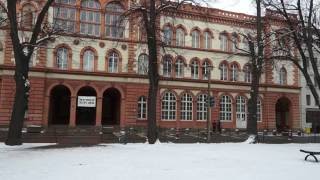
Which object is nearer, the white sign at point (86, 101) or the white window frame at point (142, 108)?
the white sign at point (86, 101)

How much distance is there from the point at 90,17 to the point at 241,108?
19.4 m

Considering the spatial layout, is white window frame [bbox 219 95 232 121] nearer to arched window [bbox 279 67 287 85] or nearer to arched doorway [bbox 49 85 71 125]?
arched window [bbox 279 67 287 85]

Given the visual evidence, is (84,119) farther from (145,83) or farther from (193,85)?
(193,85)

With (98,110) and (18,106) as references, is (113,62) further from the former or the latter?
(18,106)

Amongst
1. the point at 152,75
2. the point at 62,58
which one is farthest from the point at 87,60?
the point at 152,75

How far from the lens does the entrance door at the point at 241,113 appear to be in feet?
153

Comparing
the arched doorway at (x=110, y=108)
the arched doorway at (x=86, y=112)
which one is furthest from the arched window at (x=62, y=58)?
the arched doorway at (x=110, y=108)

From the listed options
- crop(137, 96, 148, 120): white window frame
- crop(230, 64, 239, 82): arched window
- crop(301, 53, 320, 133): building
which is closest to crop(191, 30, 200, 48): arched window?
crop(230, 64, 239, 82): arched window

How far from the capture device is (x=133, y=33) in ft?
138

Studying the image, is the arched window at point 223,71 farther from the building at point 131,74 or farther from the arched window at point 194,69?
the arched window at point 194,69

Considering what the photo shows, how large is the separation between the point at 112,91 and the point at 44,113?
26.2 feet

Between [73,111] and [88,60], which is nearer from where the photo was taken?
[73,111]

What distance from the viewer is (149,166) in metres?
13.8

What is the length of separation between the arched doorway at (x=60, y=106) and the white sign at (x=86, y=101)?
10.4 ft
